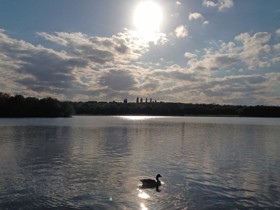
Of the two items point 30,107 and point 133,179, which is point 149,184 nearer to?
point 133,179

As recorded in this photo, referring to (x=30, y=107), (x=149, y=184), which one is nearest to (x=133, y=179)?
(x=149, y=184)

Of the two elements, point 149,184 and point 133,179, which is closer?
point 149,184

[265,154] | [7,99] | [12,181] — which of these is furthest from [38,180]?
[7,99]

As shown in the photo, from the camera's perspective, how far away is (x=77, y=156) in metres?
30.3

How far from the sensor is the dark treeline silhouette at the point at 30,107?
151125 millimetres

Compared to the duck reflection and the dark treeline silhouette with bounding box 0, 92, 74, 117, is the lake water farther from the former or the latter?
the dark treeline silhouette with bounding box 0, 92, 74, 117

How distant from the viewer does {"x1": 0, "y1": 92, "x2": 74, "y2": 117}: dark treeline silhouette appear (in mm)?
151125

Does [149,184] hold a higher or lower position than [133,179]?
higher

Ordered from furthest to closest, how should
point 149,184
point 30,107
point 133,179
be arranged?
1. point 30,107
2. point 133,179
3. point 149,184

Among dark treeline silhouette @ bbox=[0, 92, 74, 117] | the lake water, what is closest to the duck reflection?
the lake water

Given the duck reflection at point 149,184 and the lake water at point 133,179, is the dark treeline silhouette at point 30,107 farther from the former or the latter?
the duck reflection at point 149,184

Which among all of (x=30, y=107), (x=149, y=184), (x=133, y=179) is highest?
(x=30, y=107)

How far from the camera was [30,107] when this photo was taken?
6196 inches

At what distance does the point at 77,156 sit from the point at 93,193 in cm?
1312
